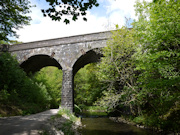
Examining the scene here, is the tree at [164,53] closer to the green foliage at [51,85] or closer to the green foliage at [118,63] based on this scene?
the green foliage at [118,63]

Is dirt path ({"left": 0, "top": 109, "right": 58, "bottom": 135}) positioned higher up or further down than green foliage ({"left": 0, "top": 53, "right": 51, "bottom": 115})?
further down

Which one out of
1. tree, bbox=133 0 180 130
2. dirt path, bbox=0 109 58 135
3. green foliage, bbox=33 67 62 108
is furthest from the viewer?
green foliage, bbox=33 67 62 108

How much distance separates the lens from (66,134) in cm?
593

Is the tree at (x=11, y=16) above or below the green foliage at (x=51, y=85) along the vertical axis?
above

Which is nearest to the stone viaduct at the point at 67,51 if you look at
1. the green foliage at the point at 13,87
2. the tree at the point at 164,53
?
the green foliage at the point at 13,87

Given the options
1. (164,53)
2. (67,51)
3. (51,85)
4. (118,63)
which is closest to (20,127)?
(164,53)

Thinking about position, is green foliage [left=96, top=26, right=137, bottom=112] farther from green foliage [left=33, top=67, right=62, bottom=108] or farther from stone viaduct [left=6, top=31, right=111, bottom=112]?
green foliage [left=33, top=67, right=62, bottom=108]

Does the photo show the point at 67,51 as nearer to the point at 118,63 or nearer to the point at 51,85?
the point at 118,63

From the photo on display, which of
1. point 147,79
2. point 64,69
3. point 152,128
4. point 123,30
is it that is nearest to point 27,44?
point 64,69

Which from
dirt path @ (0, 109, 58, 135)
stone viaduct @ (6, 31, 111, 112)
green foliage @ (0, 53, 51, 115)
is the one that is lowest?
dirt path @ (0, 109, 58, 135)

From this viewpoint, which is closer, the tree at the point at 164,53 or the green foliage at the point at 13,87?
the tree at the point at 164,53

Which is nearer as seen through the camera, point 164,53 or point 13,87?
point 164,53

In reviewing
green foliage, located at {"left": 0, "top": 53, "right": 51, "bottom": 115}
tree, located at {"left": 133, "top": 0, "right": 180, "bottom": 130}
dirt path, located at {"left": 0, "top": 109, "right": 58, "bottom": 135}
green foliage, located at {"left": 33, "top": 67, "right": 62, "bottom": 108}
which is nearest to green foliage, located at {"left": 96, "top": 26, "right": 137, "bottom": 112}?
tree, located at {"left": 133, "top": 0, "right": 180, "bottom": 130}

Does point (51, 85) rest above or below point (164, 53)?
below
